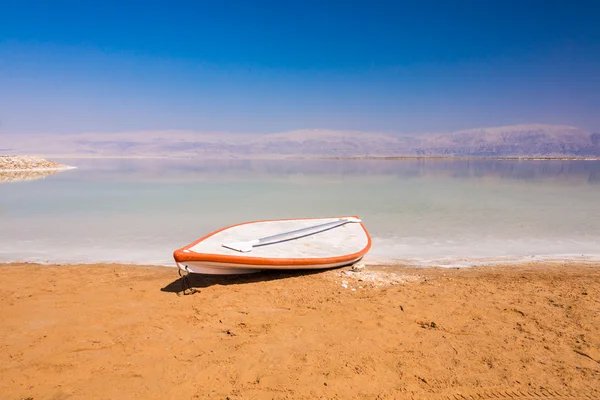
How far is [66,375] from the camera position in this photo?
11.0 ft

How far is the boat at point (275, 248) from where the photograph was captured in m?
5.32

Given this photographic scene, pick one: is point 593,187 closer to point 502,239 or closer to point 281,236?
point 502,239

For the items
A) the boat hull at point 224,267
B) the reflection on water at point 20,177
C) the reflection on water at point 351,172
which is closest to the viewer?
the boat hull at point 224,267

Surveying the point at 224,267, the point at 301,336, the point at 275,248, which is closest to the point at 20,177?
the point at 275,248

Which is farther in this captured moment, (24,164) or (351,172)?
(24,164)

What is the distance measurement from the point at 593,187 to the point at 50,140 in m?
168

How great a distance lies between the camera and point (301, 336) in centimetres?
409

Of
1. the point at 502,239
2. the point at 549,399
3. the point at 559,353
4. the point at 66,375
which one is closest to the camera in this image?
the point at 549,399

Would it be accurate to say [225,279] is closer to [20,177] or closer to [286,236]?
[286,236]

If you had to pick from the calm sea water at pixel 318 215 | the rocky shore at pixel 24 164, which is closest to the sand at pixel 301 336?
the calm sea water at pixel 318 215

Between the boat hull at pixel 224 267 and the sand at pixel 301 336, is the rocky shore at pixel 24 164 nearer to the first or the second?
the sand at pixel 301 336

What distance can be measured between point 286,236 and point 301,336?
312 centimetres

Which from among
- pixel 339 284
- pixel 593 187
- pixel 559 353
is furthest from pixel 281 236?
pixel 593 187

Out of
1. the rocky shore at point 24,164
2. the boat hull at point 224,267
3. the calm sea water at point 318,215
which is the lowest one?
the calm sea water at point 318,215
